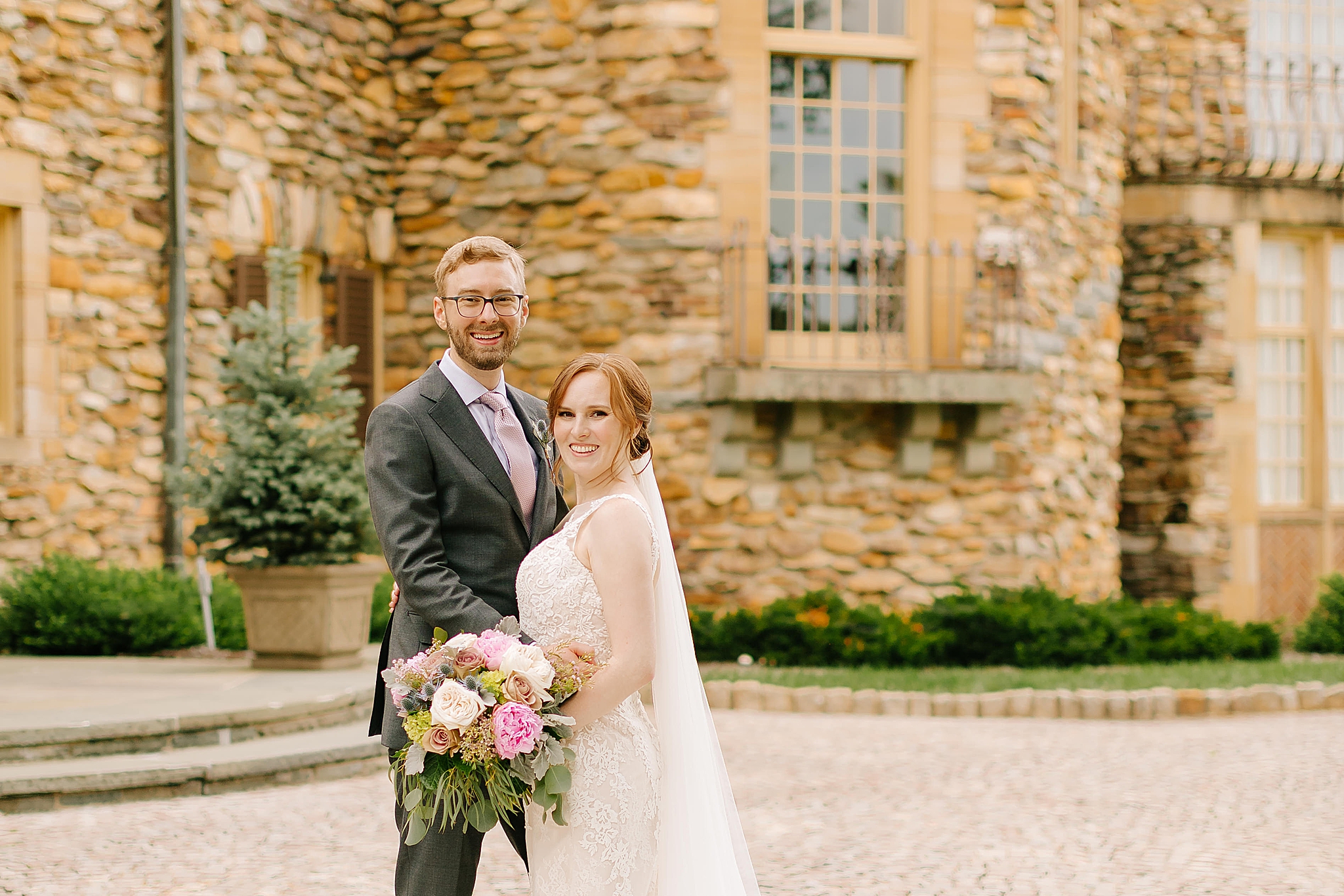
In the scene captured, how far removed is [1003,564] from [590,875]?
749 centimetres

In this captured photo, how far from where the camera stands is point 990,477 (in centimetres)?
982

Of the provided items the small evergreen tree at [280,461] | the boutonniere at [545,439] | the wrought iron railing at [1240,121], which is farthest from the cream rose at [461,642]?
A: the wrought iron railing at [1240,121]

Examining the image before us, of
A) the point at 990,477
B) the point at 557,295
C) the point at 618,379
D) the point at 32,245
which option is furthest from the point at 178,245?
the point at 618,379

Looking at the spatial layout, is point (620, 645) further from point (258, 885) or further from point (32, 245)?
point (32, 245)

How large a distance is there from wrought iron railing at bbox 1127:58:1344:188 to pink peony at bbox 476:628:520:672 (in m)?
11.3

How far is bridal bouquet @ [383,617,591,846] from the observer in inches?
102

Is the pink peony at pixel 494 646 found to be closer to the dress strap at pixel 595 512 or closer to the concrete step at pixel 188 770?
the dress strap at pixel 595 512

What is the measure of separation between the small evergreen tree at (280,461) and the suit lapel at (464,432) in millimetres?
3932

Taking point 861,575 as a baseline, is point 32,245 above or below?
above

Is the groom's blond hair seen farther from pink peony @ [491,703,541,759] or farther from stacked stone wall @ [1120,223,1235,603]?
stacked stone wall @ [1120,223,1235,603]

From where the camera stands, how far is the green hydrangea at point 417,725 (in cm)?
263

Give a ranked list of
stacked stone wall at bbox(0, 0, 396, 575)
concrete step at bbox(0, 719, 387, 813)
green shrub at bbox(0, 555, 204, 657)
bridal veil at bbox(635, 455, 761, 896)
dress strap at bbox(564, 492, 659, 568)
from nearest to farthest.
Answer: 1. dress strap at bbox(564, 492, 659, 568)
2. bridal veil at bbox(635, 455, 761, 896)
3. concrete step at bbox(0, 719, 387, 813)
4. green shrub at bbox(0, 555, 204, 657)
5. stacked stone wall at bbox(0, 0, 396, 575)

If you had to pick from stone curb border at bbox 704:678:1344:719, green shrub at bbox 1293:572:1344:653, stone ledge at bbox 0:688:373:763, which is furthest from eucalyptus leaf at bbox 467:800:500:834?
green shrub at bbox 1293:572:1344:653

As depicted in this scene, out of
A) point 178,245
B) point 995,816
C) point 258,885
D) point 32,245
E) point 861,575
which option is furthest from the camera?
point 861,575
